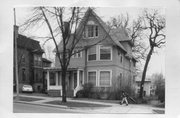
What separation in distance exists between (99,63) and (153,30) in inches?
24.1

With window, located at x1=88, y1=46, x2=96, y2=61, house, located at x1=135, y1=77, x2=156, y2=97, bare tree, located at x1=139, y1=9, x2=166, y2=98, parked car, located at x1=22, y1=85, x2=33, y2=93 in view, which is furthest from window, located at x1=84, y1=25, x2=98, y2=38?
parked car, located at x1=22, y1=85, x2=33, y2=93

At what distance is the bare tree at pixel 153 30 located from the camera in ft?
7.94

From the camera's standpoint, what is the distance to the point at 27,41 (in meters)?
2.51

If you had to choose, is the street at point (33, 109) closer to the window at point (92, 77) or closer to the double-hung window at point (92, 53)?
the window at point (92, 77)

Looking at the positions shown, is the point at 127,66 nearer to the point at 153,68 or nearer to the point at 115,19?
the point at 153,68

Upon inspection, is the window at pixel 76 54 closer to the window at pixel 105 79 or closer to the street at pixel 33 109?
the window at pixel 105 79

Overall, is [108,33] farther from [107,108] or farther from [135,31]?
[107,108]

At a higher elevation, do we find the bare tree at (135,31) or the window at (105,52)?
the bare tree at (135,31)

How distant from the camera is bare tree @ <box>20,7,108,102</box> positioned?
2475 mm

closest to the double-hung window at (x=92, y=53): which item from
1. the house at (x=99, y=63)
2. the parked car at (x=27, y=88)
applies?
the house at (x=99, y=63)

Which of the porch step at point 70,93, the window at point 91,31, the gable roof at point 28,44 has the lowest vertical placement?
the porch step at point 70,93

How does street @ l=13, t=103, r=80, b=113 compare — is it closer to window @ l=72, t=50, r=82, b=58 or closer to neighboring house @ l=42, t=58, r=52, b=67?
neighboring house @ l=42, t=58, r=52, b=67

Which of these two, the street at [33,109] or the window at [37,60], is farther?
the window at [37,60]

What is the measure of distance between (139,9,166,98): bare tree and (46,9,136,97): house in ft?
0.53
